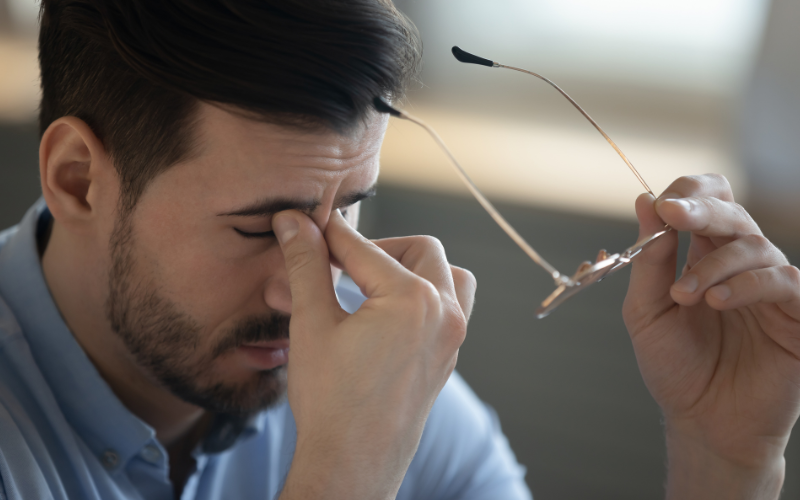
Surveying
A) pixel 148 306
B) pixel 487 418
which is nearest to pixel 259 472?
pixel 148 306

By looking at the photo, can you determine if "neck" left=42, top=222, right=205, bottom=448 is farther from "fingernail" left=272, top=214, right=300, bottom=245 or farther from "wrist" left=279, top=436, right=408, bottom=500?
"wrist" left=279, top=436, right=408, bottom=500

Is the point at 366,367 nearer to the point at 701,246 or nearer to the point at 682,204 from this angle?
the point at 682,204

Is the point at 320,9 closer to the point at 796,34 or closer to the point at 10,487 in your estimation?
the point at 10,487

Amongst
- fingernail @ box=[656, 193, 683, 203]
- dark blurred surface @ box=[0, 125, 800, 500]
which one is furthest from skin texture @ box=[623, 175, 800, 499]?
dark blurred surface @ box=[0, 125, 800, 500]

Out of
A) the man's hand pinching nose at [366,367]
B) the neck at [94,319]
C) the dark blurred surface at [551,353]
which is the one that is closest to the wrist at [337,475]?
the man's hand pinching nose at [366,367]

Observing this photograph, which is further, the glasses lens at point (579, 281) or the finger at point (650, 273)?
the finger at point (650, 273)

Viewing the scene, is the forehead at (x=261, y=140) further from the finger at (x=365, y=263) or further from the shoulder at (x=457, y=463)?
the shoulder at (x=457, y=463)
